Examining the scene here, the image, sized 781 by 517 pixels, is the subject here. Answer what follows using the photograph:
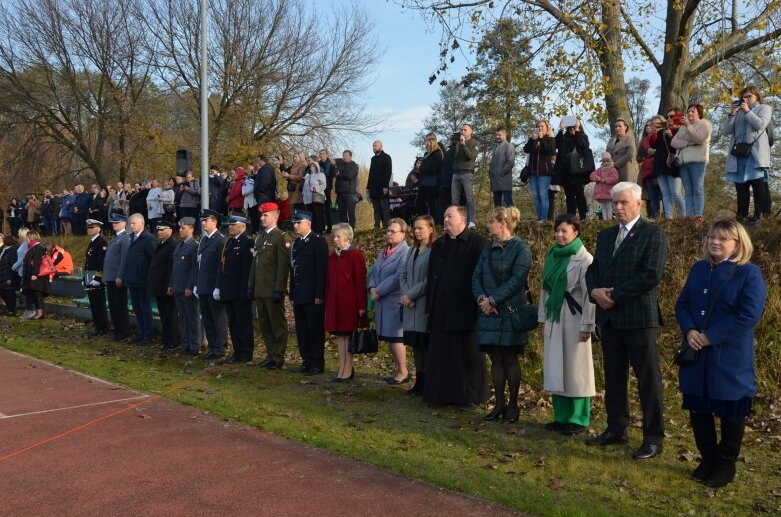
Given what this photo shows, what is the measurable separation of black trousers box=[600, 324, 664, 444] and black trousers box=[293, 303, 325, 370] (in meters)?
4.53

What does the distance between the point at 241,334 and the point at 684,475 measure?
7.10 metres

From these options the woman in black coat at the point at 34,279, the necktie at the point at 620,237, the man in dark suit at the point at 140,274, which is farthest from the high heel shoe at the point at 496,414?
the woman in black coat at the point at 34,279

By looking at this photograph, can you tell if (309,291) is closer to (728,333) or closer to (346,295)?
Result: (346,295)

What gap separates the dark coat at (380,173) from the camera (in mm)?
17453

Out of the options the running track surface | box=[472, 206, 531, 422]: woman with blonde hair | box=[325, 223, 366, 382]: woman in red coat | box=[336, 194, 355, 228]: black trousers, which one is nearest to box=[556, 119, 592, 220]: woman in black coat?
box=[325, 223, 366, 382]: woman in red coat

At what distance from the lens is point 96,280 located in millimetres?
15016

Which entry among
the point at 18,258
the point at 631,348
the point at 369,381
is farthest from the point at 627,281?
the point at 18,258

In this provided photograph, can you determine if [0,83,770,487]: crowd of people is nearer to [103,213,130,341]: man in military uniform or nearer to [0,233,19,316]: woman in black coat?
[103,213,130,341]: man in military uniform

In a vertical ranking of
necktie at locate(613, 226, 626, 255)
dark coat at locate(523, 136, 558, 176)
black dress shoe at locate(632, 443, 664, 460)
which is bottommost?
black dress shoe at locate(632, 443, 664, 460)

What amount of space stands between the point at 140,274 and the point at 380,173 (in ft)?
19.9

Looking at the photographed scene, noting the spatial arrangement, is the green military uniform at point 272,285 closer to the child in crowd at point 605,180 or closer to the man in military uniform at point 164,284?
the man in military uniform at point 164,284

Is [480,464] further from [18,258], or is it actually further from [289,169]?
[18,258]

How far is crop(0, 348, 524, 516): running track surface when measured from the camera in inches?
221

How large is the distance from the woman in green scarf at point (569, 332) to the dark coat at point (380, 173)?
1024 cm
